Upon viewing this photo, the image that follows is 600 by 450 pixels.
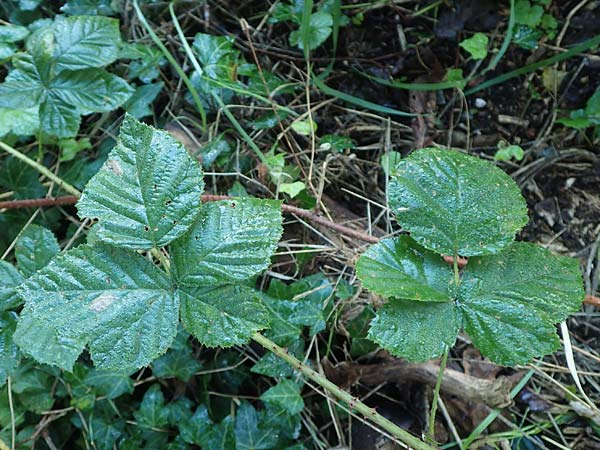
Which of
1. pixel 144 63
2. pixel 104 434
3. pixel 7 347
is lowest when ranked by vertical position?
pixel 104 434

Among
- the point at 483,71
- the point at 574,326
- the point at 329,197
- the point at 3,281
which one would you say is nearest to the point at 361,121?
the point at 329,197

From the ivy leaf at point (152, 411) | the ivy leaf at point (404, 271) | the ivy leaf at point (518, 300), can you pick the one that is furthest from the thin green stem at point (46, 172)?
the ivy leaf at point (518, 300)

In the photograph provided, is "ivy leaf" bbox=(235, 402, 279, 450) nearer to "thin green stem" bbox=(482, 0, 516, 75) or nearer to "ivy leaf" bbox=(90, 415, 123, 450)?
"ivy leaf" bbox=(90, 415, 123, 450)

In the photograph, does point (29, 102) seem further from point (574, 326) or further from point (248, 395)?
point (574, 326)

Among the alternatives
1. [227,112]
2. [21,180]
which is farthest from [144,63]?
[21,180]

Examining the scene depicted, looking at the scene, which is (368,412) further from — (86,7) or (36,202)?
(86,7)

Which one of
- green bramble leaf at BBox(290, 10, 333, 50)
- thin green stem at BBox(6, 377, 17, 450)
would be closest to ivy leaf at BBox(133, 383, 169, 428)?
thin green stem at BBox(6, 377, 17, 450)
